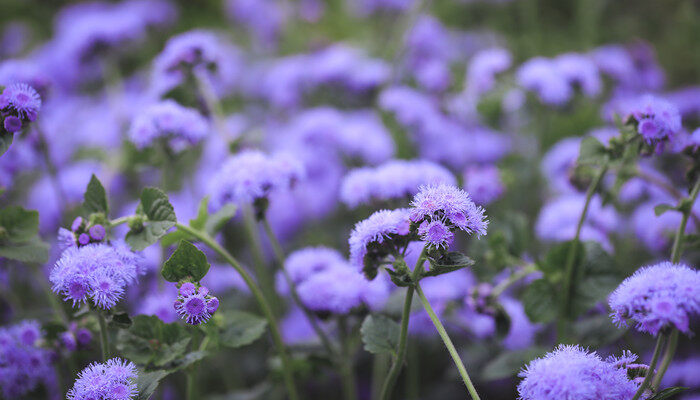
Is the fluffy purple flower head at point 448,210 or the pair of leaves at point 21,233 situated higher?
the pair of leaves at point 21,233

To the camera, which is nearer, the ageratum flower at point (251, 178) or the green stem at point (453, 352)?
the green stem at point (453, 352)

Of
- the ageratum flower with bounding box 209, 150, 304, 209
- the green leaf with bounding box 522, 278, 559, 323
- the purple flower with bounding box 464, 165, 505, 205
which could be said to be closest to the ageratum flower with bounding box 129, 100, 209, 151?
the ageratum flower with bounding box 209, 150, 304, 209

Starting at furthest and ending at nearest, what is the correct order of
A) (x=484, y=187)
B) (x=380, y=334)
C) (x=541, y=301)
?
1. (x=484, y=187)
2. (x=541, y=301)
3. (x=380, y=334)

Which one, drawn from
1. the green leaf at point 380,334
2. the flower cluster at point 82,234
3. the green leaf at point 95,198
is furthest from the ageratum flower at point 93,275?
the green leaf at point 380,334

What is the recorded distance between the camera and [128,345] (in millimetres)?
1255

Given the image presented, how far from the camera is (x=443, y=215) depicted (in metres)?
1.04

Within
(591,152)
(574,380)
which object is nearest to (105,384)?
(574,380)

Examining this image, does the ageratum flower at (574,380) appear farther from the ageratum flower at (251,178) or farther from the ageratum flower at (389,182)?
the ageratum flower at (251,178)

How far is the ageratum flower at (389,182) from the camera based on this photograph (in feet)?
4.99

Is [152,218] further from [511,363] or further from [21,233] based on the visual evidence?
[511,363]

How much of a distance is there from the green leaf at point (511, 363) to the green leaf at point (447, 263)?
0.46m

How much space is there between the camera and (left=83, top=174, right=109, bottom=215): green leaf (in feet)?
4.07

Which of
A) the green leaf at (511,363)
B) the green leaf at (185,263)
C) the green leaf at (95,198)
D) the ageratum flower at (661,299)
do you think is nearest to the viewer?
the ageratum flower at (661,299)

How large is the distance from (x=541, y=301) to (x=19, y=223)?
135 cm
